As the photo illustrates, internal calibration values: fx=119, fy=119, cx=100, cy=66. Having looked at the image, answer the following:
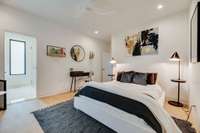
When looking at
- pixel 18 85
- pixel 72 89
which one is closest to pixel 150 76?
pixel 72 89

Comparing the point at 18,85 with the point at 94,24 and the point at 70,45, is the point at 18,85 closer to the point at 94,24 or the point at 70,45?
the point at 70,45

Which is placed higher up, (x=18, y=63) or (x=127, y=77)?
(x=18, y=63)

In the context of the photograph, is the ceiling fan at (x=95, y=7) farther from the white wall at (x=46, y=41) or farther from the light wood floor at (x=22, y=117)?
the light wood floor at (x=22, y=117)

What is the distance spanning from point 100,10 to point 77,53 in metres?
2.34

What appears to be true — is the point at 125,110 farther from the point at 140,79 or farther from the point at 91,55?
the point at 91,55

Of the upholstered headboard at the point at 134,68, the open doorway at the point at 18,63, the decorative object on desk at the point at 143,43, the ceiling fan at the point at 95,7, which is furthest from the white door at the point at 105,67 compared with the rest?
the open doorway at the point at 18,63

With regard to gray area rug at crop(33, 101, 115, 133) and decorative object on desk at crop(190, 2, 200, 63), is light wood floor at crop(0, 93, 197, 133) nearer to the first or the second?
gray area rug at crop(33, 101, 115, 133)

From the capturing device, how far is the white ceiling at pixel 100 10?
323cm

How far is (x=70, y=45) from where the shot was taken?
5.15 meters

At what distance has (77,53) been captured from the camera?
5.45 m

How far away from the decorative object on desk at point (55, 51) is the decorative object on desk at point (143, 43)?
2.71 metres

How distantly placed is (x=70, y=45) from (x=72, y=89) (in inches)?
76.2

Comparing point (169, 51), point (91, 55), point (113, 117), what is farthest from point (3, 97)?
point (169, 51)

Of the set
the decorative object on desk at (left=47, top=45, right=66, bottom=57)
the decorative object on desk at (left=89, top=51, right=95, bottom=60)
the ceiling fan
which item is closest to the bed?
the ceiling fan
